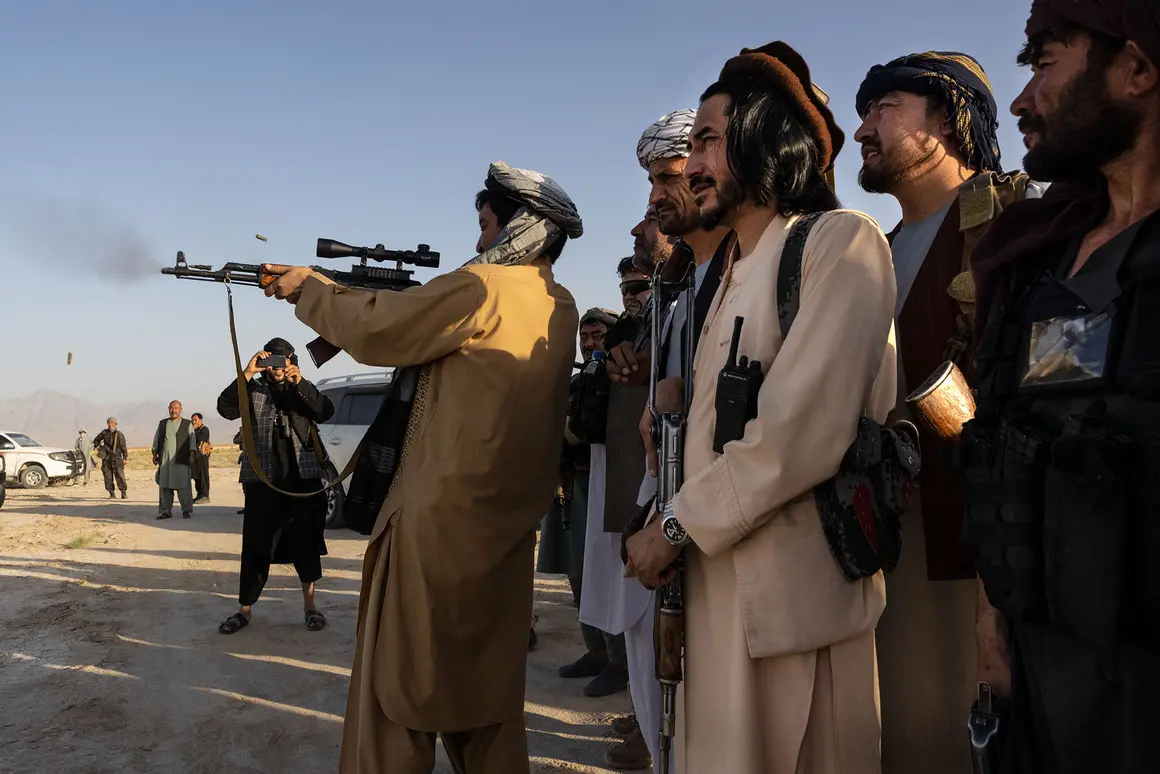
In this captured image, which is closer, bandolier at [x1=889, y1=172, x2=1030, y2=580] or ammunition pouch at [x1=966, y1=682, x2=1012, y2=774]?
ammunition pouch at [x1=966, y1=682, x2=1012, y2=774]

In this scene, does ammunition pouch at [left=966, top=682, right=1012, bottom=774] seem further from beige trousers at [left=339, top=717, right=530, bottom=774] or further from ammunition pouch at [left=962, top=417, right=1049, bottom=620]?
beige trousers at [left=339, top=717, right=530, bottom=774]

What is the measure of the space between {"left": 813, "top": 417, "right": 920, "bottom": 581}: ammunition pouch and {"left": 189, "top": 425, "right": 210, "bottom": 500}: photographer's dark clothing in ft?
46.9

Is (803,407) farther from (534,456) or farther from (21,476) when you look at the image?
(21,476)

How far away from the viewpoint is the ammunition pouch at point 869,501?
1.51 meters

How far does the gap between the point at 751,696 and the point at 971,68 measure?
185 cm

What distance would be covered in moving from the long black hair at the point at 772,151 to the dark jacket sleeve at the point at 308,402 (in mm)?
4560

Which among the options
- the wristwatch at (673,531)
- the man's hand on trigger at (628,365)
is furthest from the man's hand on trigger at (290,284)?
the wristwatch at (673,531)

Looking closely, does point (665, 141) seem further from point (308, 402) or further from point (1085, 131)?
point (308, 402)

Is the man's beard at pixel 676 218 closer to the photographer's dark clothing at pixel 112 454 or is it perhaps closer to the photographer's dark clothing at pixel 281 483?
the photographer's dark clothing at pixel 281 483

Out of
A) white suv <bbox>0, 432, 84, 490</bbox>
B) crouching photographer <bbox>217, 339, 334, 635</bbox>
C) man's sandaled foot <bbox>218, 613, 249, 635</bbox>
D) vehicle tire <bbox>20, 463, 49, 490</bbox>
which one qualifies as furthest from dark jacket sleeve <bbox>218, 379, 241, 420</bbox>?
vehicle tire <bbox>20, 463, 49, 490</bbox>

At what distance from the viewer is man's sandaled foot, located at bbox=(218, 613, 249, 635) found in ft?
19.0

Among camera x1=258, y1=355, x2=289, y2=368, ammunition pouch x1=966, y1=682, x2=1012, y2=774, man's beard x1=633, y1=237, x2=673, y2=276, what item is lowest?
ammunition pouch x1=966, y1=682, x2=1012, y2=774

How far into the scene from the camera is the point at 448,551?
2.71m

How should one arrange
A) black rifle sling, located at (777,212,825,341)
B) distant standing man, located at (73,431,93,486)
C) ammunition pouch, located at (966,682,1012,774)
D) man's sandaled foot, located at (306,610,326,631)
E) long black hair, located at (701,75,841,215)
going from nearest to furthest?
ammunition pouch, located at (966,682,1012,774), black rifle sling, located at (777,212,825,341), long black hair, located at (701,75,841,215), man's sandaled foot, located at (306,610,326,631), distant standing man, located at (73,431,93,486)
